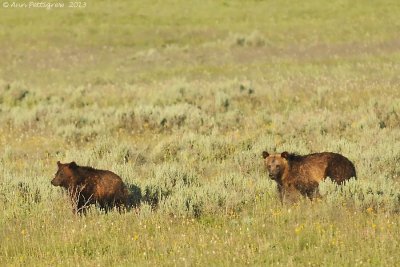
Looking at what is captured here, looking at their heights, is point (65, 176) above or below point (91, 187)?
above

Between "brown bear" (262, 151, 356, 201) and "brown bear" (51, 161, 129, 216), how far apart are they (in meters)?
2.23

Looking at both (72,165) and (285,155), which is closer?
(72,165)

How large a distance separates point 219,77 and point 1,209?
20087 mm

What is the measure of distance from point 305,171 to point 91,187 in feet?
10.1

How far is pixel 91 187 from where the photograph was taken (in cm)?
971

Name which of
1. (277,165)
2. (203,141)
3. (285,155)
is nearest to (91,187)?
(277,165)

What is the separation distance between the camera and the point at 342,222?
333 inches

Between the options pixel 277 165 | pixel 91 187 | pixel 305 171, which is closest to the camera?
pixel 91 187

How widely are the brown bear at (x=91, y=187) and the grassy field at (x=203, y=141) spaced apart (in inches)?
13.2

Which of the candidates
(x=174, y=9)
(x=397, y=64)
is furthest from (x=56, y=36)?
(x=397, y=64)

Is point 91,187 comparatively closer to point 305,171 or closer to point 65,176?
point 65,176

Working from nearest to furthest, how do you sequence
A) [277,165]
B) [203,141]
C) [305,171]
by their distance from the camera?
[305,171], [277,165], [203,141]

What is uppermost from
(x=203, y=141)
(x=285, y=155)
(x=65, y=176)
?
(x=285, y=155)

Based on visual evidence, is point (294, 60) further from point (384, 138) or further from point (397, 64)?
point (384, 138)
